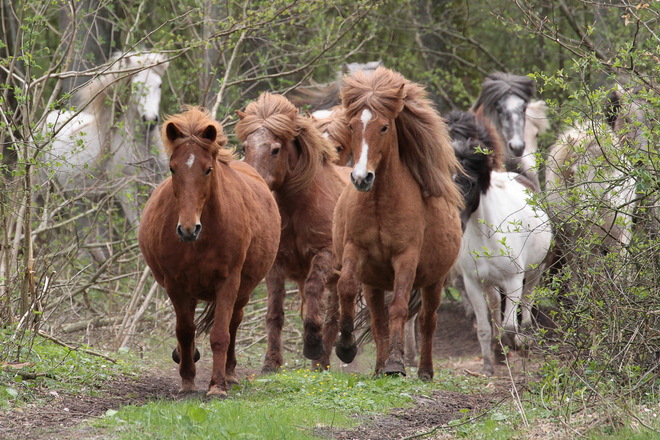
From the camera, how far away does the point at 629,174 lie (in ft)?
16.2

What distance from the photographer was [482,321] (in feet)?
28.6

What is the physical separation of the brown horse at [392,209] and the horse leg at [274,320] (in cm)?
107

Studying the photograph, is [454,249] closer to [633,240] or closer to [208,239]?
[633,240]

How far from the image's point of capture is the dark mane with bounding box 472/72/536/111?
1098cm

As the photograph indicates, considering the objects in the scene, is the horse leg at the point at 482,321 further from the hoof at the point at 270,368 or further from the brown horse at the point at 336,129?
the hoof at the point at 270,368

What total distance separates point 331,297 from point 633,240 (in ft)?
12.5

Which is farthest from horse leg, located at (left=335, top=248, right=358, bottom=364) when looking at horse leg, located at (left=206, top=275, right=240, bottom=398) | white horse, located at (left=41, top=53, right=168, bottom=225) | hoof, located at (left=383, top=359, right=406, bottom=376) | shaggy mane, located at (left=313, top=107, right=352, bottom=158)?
white horse, located at (left=41, top=53, right=168, bottom=225)

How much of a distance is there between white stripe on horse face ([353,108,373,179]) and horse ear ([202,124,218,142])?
1.27 metres

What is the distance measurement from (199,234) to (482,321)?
14.3ft

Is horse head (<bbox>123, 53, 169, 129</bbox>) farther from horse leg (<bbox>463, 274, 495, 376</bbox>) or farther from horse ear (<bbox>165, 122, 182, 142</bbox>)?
horse ear (<bbox>165, 122, 182, 142</bbox>)

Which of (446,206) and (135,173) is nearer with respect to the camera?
(446,206)

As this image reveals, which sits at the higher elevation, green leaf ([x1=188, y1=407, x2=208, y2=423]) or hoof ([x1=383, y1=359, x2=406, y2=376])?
hoof ([x1=383, y1=359, x2=406, y2=376])

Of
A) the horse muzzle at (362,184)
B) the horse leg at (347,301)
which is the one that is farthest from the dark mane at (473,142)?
the horse muzzle at (362,184)

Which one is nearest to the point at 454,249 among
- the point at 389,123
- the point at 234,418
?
the point at 389,123
